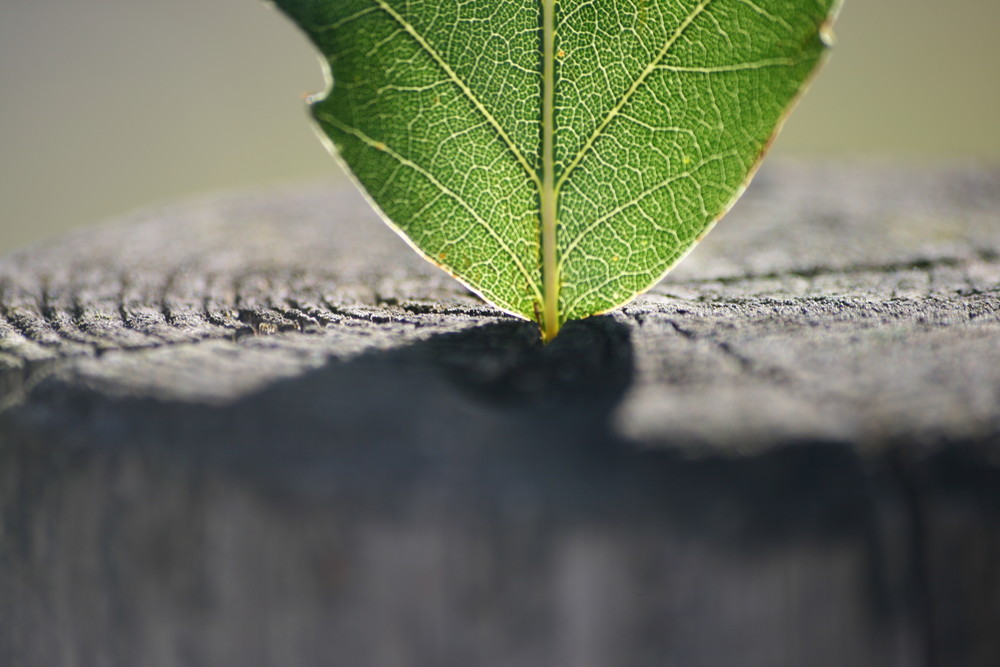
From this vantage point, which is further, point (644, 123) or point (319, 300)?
point (319, 300)

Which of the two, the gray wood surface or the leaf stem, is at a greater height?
the leaf stem

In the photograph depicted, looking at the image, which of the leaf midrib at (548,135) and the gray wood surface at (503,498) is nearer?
the gray wood surface at (503,498)

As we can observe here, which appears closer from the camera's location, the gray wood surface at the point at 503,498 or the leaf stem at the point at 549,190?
the gray wood surface at the point at 503,498

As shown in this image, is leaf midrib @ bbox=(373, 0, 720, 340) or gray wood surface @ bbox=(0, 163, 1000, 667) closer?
gray wood surface @ bbox=(0, 163, 1000, 667)

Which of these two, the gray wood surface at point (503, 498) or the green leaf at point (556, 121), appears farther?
the green leaf at point (556, 121)

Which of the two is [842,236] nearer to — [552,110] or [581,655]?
[552,110]

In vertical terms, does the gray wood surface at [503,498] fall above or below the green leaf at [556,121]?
below

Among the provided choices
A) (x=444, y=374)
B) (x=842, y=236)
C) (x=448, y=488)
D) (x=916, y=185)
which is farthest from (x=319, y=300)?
(x=916, y=185)
